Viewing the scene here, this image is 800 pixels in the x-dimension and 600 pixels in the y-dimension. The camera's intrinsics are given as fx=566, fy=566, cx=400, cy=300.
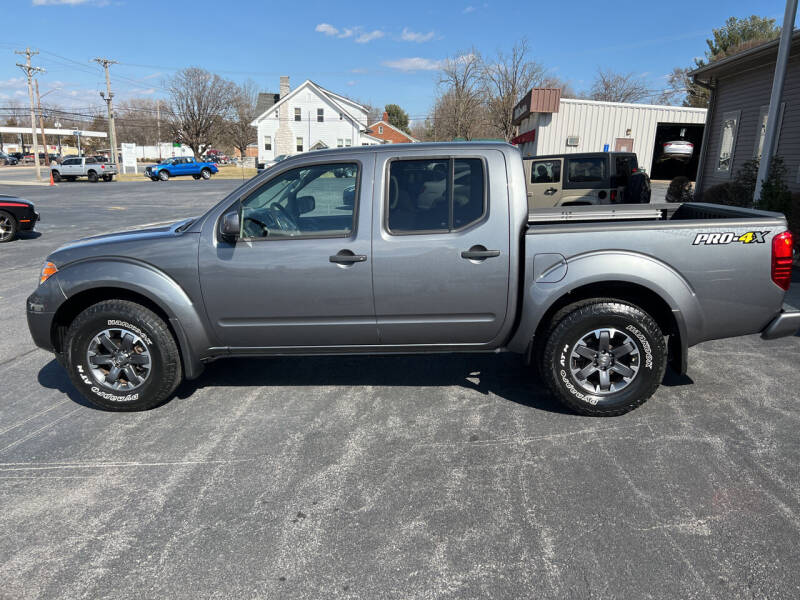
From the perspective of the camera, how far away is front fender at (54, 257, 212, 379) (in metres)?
4.05

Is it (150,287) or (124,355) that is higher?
(150,287)

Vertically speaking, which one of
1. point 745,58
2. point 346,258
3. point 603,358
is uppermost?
point 745,58

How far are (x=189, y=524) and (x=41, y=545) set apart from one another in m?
0.69

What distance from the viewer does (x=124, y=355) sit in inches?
165

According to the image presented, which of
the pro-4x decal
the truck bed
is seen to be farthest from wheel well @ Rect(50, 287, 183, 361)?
the pro-4x decal

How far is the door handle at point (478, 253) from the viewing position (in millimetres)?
3873

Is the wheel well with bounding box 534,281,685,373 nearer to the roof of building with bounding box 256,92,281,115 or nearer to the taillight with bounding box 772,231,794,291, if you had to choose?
the taillight with bounding box 772,231,794,291

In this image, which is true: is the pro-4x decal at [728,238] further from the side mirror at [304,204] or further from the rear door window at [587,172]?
the rear door window at [587,172]

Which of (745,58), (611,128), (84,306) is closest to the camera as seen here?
(84,306)

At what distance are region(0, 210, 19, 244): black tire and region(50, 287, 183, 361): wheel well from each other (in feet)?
35.1

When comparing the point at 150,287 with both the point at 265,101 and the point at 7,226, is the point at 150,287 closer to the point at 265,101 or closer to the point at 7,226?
the point at 7,226

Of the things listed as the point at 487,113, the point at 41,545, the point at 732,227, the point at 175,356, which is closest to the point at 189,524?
Result: the point at 41,545

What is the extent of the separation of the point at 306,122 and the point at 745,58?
50855 mm

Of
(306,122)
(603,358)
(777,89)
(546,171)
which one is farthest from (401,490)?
(306,122)
